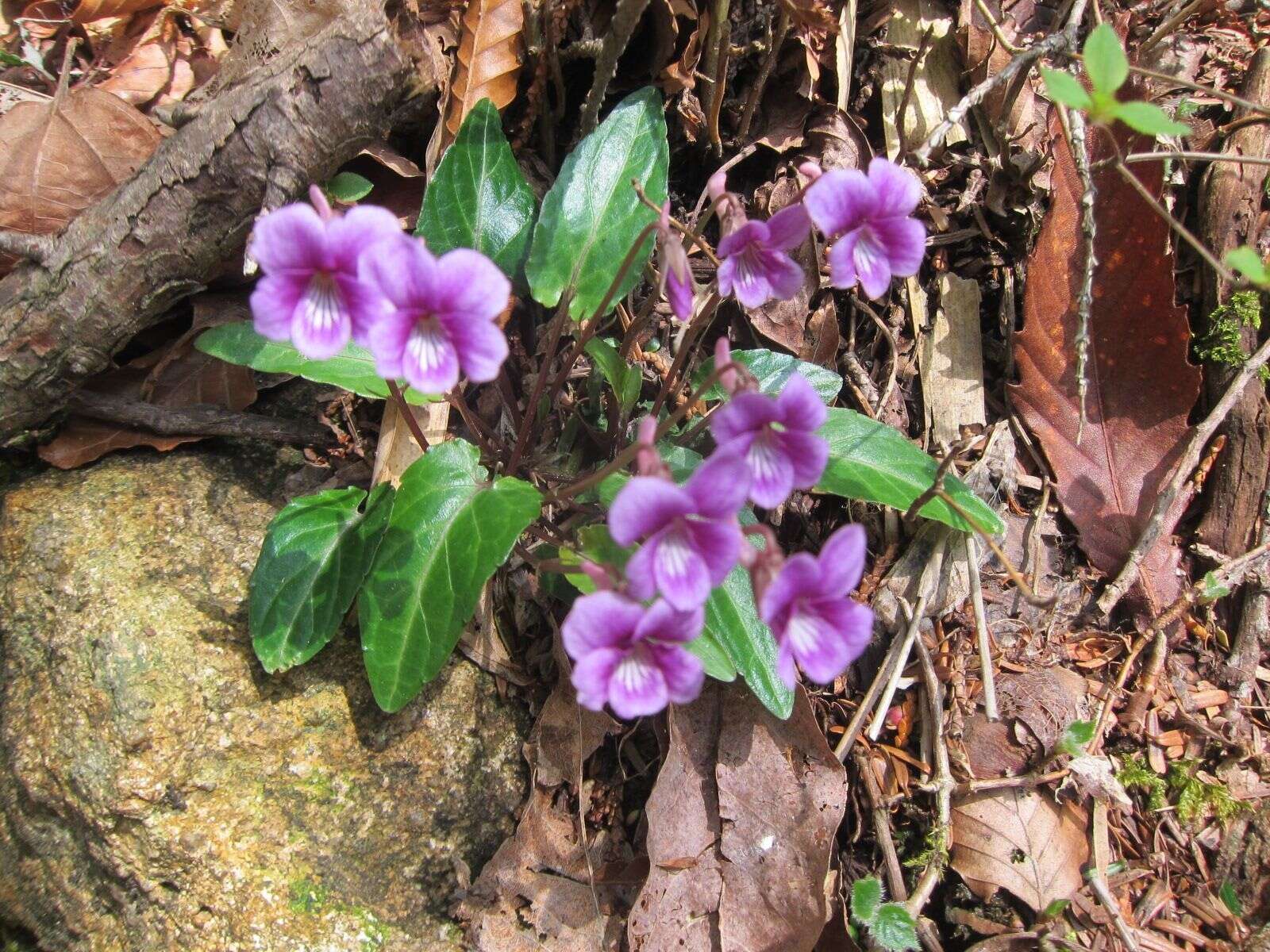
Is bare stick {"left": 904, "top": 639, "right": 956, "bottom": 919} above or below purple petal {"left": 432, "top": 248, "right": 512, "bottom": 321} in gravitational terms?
below

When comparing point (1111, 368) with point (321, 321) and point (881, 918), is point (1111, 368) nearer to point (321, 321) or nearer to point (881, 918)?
point (881, 918)

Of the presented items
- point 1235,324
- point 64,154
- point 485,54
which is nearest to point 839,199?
point 485,54

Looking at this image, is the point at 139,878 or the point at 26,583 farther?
the point at 26,583

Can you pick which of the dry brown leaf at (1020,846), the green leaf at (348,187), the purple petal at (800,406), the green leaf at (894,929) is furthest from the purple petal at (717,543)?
the green leaf at (348,187)

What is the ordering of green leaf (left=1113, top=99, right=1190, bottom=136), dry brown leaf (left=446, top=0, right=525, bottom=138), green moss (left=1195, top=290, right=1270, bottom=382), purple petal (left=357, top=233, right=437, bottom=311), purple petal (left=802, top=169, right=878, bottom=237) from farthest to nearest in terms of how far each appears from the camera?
1. dry brown leaf (left=446, top=0, right=525, bottom=138)
2. green moss (left=1195, top=290, right=1270, bottom=382)
3. purple petal (left=802, top=169, right=878, bottom=237)
4. green leaf (left=1113, top=99, right=1190, bottom=136)
5. purple petal (left=357, top=233, right=437, bottom=311)

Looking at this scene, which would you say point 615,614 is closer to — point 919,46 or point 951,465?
point 951,465

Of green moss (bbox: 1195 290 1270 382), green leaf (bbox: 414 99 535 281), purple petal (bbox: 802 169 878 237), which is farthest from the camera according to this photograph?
green moss (bbox: 1195 290 1270 382)

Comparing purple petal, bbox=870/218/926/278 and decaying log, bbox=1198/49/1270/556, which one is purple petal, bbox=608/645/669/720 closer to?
purple petal, bbox=870/218/926/278

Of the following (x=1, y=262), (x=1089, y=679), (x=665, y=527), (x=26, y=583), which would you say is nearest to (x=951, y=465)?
(x=1089, y=679)

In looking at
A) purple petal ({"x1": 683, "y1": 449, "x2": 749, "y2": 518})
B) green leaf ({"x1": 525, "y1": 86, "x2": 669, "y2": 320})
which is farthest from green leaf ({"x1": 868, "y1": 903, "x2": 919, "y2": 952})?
green leaf ({"x1": 525, "y1": 86, "x2": 669, "y2": 320})
